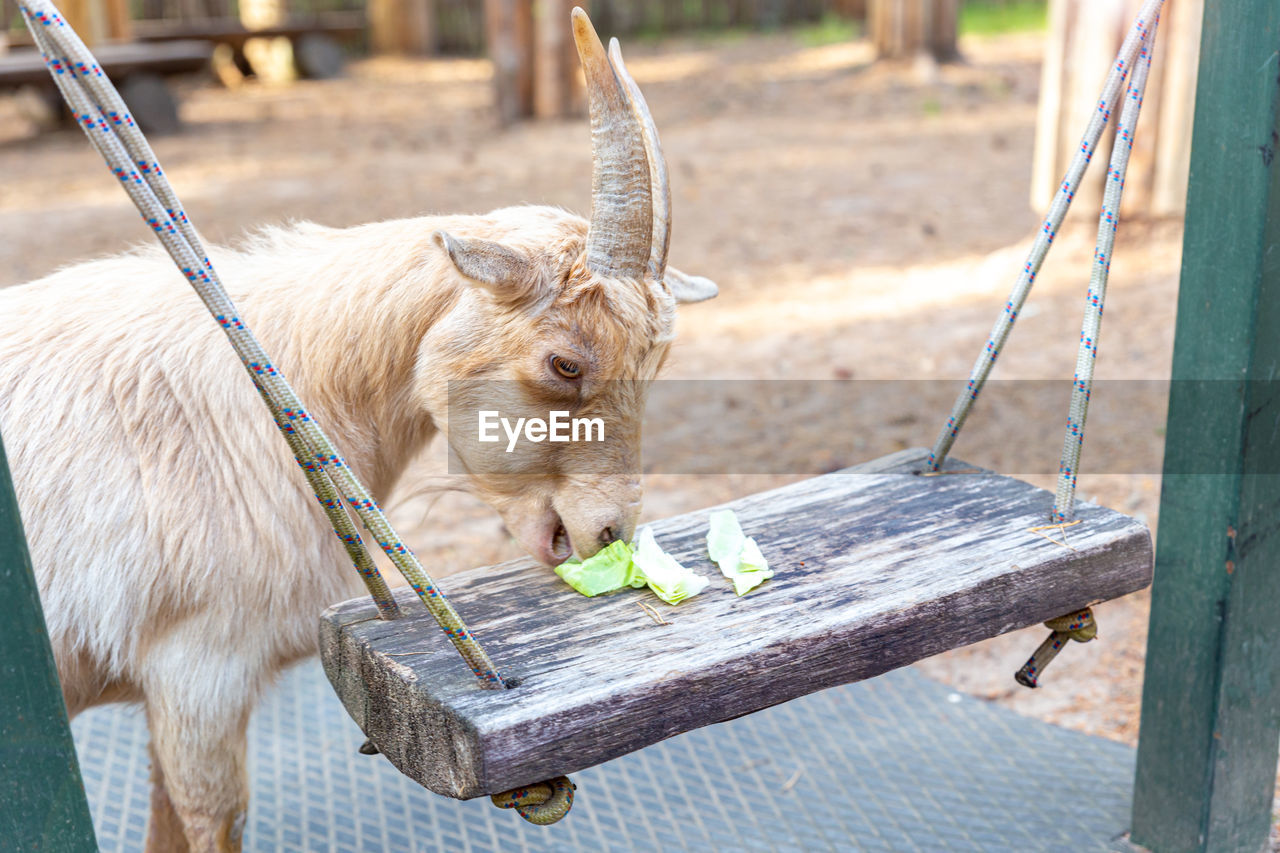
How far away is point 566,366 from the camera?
238 cm

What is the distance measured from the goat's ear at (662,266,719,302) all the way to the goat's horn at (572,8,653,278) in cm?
32

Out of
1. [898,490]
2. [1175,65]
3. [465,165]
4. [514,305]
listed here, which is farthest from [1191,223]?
[465,165]

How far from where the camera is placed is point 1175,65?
6477mm

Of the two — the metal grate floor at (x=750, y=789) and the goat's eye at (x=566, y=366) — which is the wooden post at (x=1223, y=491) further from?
the goat's eye at (x=566, y=366)

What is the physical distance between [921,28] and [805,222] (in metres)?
5.85

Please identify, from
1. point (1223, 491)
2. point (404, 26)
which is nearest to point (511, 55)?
point (404, 26)

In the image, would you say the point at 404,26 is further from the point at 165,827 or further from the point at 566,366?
the point at 566,366

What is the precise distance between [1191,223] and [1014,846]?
5.16 feet

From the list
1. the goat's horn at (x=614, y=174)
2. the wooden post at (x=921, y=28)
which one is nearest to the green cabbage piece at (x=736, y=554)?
the goat's horn at (x=614, y=174)

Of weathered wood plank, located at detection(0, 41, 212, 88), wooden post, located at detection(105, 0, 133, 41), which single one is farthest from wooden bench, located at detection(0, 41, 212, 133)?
wooden post, located at detection(105, 0, 133, 41)

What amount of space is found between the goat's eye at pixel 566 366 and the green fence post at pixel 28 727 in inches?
40.1

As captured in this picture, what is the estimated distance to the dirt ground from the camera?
5109 millimetres

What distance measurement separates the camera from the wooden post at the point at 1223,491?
249 centimetres

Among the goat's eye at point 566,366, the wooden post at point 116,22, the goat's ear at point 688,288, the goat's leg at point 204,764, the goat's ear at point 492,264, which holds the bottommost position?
the goat's leg at point 204,764
